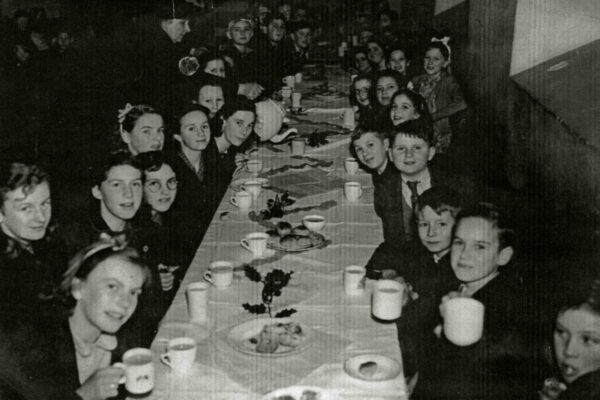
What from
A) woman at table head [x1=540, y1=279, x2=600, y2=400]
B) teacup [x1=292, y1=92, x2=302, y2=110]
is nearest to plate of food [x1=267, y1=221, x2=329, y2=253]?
woman at table head [x1=540, y1=279, x2=600, y2=400]

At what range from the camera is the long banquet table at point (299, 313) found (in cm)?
187

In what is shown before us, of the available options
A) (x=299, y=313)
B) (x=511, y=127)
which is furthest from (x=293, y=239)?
(x=511, y=127)

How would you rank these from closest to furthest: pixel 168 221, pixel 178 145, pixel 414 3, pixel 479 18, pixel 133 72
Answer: pixel 168 221
pixel 178 145
pixel 479 18
pixel 133 72
pixel 414 3

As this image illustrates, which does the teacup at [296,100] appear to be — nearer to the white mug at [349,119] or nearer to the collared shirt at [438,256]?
the white mug at [349,119]

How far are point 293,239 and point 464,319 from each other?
1030 mm

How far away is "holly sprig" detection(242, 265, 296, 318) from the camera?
7.35 ft

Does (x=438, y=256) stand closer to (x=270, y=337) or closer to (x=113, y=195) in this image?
(x=270, y=337)

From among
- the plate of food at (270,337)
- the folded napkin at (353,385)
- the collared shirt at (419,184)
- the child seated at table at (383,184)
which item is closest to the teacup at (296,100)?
the child seated at table at (383,184)

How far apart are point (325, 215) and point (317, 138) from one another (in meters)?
1.45

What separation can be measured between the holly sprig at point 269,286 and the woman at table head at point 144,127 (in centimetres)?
103

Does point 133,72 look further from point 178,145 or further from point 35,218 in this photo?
point 35,218

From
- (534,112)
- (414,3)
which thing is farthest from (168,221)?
(414,3)

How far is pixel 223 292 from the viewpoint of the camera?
95.3 inches

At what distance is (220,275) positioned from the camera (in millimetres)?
2428
